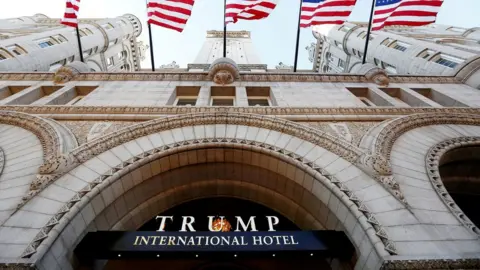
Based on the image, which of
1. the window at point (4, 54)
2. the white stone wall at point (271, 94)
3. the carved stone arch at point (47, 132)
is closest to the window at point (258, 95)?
the white stone wall at point (271, 94)

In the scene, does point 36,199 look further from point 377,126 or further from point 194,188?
point 377,126

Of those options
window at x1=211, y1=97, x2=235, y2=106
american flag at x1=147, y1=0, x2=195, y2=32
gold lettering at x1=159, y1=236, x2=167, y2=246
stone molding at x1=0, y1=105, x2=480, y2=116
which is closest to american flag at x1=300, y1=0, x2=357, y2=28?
stone molding at x1=0, y1=105, x2=480, y2=116

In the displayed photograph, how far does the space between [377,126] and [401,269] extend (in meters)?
5.96

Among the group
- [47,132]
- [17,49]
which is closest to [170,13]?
[47,132]

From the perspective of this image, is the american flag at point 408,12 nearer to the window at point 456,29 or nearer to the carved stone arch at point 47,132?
the carved stone arch at point 47,132

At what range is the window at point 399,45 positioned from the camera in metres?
31.2

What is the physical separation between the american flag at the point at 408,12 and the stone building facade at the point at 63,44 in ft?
76.8

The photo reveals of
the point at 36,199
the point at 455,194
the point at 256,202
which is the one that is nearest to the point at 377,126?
the point at 455,194

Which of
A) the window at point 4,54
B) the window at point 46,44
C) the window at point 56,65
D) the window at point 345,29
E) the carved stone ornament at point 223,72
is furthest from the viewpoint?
the window at point 345,29

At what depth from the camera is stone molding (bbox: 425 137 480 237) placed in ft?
23.4

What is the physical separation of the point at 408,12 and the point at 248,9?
776 centimetres

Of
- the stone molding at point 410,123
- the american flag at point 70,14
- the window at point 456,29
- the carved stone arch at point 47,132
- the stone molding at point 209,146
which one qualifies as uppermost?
the american flag at point 70,14

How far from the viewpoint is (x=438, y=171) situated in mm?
9078

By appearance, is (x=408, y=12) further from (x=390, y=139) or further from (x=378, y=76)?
(x=390, y=139)
